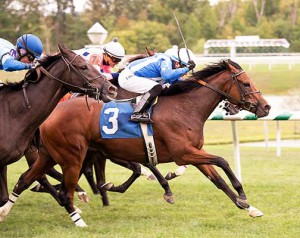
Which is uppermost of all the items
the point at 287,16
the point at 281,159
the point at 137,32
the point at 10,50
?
the point at 10,50

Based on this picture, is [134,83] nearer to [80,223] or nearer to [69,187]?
[69,187]

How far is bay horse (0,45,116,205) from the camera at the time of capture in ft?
21.9

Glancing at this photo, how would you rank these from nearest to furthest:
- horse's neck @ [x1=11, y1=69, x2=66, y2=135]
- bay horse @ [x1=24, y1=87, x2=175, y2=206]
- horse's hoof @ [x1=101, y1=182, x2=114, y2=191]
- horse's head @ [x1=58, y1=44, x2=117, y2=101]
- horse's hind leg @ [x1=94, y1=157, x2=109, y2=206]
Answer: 1. horse's head @ [x1=58, y1=44, x2=117, y2=101]
2. horse's neck @ [x1=11, y1=69, x2=66, y2=135]
3. bay horse @ [x1=24, y1=87, x2=175, y2=206]
4. horse's hoof @ [x1=101, y1=182, x2=114, y2=191]
5. horse's hind leg @ [x1=94, y1=157, x2=109, y2=206]

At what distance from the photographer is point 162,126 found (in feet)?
24.6

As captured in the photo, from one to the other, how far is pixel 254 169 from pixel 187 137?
5.25 metres

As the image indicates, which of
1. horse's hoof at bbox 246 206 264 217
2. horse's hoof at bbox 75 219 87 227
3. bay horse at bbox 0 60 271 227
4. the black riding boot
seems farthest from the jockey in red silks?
horse's hoof at bbox 246 206 264 217

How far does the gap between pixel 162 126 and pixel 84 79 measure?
1134mm

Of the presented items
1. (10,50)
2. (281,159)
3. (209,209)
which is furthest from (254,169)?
(10,50)

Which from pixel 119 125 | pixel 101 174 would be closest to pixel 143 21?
pixel 101 174

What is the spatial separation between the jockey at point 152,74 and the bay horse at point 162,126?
145mm

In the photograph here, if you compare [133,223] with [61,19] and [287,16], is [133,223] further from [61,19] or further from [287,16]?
[287,16]

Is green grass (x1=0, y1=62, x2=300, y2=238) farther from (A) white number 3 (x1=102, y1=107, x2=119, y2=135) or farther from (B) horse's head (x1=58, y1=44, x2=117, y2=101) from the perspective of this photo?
(B) horse's head (x1=58, y1=44, x2=117, y2=101)

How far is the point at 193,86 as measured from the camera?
25.5 feet

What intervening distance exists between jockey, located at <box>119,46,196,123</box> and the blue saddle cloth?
0.29ft
